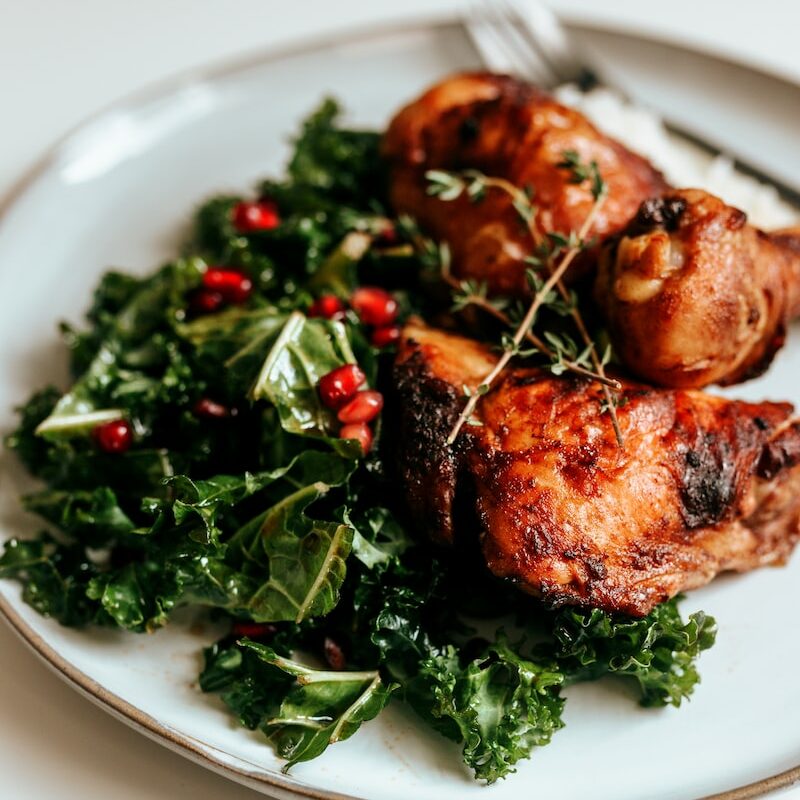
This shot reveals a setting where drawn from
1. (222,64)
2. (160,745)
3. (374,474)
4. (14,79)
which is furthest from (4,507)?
(14,79)

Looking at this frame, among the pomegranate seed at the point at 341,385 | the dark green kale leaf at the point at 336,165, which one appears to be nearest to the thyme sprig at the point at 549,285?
the pomegranate seed at the point at 341,385

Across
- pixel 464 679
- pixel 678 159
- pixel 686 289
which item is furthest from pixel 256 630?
pixel 678 159

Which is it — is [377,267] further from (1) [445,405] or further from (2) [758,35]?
(2) [758,35]

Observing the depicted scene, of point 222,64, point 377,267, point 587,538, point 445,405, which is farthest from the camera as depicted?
point 222,64

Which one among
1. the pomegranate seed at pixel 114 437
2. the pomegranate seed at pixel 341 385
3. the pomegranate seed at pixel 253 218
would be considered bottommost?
the pomegranate seed at pixel 341 385

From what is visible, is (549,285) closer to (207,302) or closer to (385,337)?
(385,337)

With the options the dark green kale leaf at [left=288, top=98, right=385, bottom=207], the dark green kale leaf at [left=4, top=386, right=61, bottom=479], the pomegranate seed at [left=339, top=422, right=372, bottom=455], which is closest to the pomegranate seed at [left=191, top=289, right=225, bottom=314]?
the dark green kale leaf at [left=4, top=386, right=61, bottom=479]

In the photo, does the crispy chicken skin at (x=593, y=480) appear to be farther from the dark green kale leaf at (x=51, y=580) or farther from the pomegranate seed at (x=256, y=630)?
the dark green kale leaf at (x=51, y=580)
